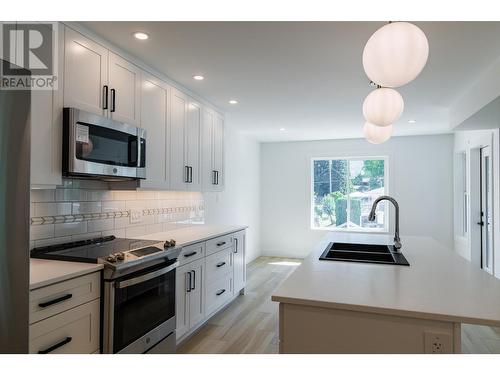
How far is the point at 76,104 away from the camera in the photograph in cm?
209

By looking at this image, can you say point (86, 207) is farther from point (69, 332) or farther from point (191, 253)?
point (69, 332)

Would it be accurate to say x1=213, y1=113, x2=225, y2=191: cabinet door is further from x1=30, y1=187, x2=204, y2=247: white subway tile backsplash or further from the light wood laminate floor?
the light wood laminate floor

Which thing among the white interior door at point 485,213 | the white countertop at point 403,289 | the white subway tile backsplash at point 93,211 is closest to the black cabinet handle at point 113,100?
the white subway tile backsplash at point 93,211

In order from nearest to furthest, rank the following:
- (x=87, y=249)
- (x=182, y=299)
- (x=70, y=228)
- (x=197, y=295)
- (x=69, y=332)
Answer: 1. (x=69, y=332)
2. (x=87, y=249)
3. (x=70, y=228)
4. (x=182, y=299)
5. (x=197, y=295)

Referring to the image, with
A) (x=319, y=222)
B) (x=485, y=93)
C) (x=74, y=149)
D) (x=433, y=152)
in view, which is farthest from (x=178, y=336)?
(x=433, y=152)

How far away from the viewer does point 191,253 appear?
2.90 meters

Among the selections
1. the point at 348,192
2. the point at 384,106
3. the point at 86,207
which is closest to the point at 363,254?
the point at 384,106

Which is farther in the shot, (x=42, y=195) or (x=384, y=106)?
(x=42, y=195)

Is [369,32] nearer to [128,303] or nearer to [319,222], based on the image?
[128,303]

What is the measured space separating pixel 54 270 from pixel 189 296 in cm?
132

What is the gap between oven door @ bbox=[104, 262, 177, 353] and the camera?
1.97 m

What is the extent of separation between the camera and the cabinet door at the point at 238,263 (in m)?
3.92

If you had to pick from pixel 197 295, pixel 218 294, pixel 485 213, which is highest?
pixel 485 213
